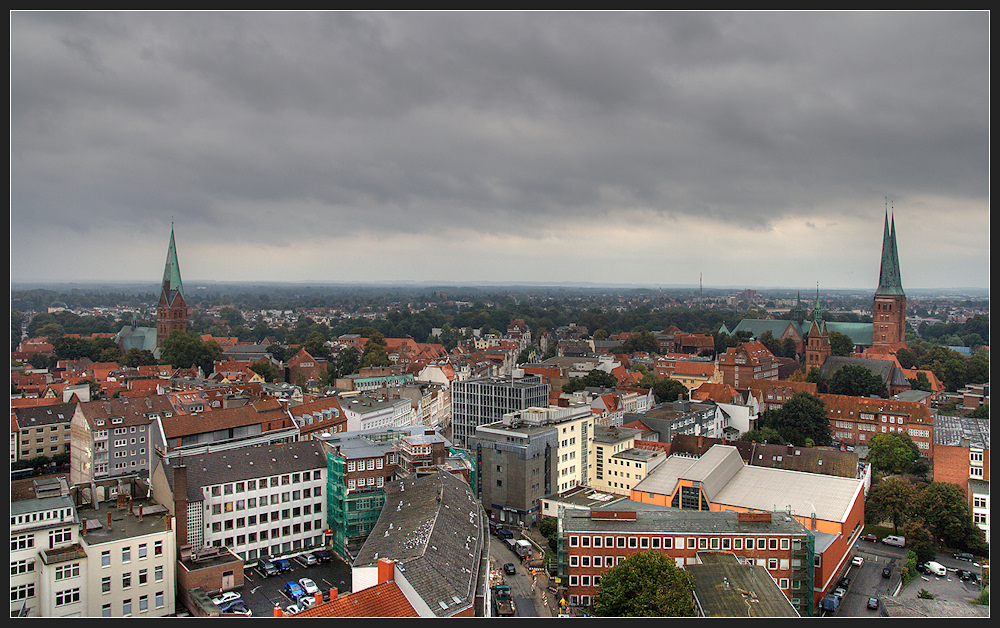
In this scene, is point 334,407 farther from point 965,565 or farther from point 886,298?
point 886,298

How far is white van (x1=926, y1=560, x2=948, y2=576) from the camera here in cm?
2497

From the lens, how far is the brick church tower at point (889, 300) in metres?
70.9

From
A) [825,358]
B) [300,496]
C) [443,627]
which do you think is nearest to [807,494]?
[300,496]

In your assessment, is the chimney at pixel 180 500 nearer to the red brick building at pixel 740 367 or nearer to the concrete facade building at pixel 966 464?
the concrete facade building at pixel 966 464

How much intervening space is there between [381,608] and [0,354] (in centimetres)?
839

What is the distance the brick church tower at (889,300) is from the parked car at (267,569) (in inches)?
2578

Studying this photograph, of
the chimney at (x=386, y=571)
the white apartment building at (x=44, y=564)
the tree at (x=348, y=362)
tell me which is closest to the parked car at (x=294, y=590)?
the white apartment building at (x=44, y=564)

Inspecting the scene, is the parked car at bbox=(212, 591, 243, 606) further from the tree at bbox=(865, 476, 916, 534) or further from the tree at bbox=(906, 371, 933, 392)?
the tree at bbox=(906, 371, 933, 392)

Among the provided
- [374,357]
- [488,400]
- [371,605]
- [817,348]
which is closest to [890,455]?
[488,400]

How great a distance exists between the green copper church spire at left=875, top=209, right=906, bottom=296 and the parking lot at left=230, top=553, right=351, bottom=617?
6488cm

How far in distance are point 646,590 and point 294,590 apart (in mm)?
10885

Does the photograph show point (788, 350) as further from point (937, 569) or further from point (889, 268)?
point (937, 569)

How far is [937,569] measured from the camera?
82.3 feet

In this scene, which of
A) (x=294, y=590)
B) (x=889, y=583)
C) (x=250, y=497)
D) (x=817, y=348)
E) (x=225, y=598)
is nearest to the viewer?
(x=225, y=598)
